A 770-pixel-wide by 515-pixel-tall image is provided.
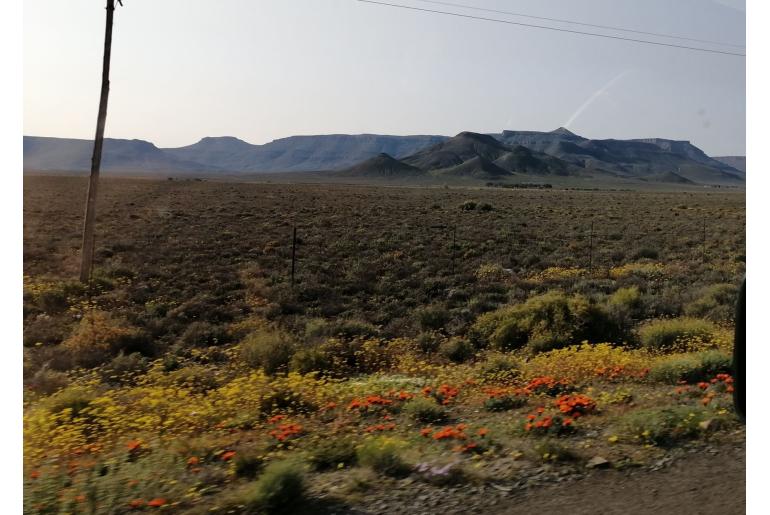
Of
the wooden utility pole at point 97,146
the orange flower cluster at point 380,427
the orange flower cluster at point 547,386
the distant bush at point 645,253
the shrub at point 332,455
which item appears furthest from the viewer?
the distant bush at point 645,253

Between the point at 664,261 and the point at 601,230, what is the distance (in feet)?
36.5

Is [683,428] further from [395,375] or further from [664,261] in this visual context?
[664,261]

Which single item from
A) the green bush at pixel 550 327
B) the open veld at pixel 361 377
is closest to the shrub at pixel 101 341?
the open veld at pixel 361 377

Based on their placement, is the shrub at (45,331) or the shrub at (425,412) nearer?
the shrub at (425,412)

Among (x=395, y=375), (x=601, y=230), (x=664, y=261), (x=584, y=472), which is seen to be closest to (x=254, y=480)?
(x=584, y=472)

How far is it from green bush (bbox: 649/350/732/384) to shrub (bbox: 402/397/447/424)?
316cm

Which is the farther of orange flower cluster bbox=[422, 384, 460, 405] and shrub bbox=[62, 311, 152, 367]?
shrub bbox=[62, 311, 152, 367]

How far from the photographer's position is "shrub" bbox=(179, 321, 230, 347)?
1164 cm

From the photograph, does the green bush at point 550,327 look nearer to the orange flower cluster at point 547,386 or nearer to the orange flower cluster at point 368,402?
the orange flower cluster at point 547,386

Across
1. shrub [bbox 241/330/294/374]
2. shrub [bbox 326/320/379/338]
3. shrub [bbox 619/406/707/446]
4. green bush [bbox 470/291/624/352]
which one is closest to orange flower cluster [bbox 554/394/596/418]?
shrub [bbox 619/406/707/446]

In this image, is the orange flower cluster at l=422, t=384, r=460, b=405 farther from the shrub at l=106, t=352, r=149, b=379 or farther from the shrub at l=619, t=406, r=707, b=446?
the shrub at l=106, t=352, r=149, b=379

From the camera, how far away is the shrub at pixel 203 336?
38.2 feet

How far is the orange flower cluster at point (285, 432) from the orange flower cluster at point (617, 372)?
447cm

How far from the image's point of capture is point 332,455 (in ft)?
17.6
